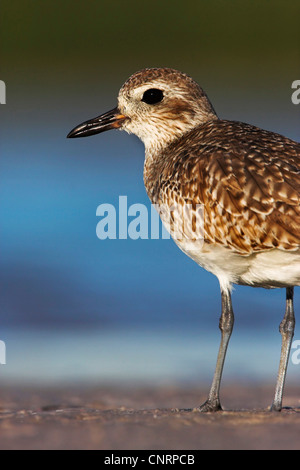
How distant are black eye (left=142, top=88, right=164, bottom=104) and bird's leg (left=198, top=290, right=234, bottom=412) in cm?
212

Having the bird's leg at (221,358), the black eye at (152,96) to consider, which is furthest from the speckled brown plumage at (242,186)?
the black eye at (152,96)

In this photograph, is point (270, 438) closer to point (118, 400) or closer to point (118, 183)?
point (118, 400)

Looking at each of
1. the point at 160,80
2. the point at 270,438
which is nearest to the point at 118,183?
the point at 160,80

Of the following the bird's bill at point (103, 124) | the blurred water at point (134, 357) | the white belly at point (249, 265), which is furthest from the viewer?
the blurred water at point (134, 357)

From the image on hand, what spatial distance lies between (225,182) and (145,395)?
109 inches

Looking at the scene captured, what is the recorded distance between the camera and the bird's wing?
6676 millimetres

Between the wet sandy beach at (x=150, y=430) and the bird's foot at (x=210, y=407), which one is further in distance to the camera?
the bird's foot at (x=210, y=407)

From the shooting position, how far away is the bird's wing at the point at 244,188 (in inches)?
263

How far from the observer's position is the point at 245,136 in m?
7.38

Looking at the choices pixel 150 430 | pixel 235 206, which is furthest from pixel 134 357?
pixel 150 430

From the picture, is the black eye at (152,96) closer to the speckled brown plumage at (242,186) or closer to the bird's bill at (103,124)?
the bird's bill at (103,124)

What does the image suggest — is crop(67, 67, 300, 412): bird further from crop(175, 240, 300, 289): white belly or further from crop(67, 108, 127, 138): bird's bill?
crop(67, 108, 127, 138): bird's bill

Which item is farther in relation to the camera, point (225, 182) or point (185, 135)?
point (185, 135)

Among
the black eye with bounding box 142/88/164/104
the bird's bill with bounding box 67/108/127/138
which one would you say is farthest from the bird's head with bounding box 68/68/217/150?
the bird's bill with bounding box 67/108/127/138
